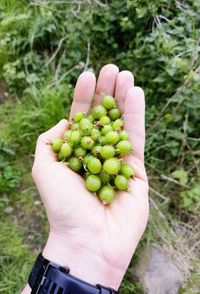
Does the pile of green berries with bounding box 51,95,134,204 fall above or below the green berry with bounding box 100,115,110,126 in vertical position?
below

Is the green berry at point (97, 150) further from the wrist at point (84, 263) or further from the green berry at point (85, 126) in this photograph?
the wrist at point (84, 263)

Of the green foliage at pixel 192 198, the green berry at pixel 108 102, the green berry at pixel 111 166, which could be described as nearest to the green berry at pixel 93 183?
the green berry at pixel 111 166

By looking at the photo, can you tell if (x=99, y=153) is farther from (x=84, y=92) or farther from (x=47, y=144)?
(x=84, y=92)

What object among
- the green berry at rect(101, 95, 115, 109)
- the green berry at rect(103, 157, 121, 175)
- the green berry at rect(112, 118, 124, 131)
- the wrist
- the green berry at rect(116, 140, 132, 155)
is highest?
the green berry at rect(101, 95, 115, 109)

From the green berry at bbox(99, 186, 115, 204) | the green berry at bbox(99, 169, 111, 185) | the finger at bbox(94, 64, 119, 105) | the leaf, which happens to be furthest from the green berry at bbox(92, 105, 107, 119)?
the leaf

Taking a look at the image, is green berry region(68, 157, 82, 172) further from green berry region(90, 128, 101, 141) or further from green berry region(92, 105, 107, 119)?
green berry region(92, 105, 107, 119)

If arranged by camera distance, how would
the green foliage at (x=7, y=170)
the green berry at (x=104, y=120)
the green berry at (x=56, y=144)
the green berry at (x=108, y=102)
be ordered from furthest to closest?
the green foliage at (x=7, y=170), the green berry at (x=108, y=102), the green berry at (x=104, y=120), the green berry at (x=56, y=144)

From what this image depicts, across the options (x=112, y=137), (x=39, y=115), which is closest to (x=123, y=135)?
(x=112, y=137)
